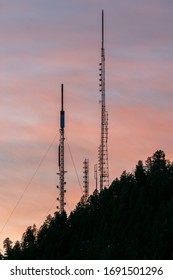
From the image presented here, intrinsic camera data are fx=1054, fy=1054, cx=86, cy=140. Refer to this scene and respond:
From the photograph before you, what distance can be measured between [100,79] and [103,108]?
2.98m

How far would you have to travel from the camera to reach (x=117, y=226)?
107 metres

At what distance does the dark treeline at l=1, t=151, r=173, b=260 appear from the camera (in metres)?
103

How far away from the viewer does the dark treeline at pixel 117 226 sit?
337 ft

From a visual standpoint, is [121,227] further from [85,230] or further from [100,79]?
[100,79]

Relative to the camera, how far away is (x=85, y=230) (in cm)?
10838

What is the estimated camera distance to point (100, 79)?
4124 inches
